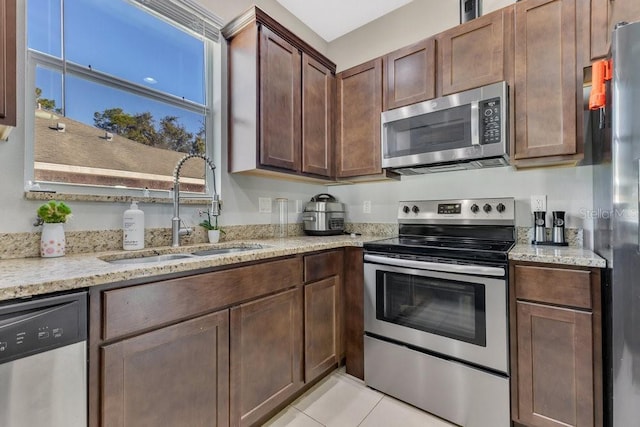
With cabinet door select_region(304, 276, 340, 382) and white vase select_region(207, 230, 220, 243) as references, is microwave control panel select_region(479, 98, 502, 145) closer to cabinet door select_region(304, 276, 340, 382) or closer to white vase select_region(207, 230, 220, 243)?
cabinet door select_region(304, 276, 340, 382)

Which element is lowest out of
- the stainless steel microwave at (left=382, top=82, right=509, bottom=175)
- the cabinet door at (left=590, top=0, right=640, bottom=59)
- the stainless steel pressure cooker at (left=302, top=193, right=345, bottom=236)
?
the stainless steel pressure cooker at (left=302, top=193, right=345, bottom=236)

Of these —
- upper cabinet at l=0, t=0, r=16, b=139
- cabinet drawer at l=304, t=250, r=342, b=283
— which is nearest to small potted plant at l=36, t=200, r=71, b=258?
upper cabinet at l=0, t=0, r=16, b=139

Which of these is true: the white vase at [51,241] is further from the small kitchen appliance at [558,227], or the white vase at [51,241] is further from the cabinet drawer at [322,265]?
the small kitchen appliance at [558,227]

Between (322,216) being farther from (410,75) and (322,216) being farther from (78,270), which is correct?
(78,270)

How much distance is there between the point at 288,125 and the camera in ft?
6.82

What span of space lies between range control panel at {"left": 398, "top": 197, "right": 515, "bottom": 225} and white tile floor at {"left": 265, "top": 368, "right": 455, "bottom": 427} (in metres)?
1.24

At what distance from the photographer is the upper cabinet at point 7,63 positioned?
3.22 ft

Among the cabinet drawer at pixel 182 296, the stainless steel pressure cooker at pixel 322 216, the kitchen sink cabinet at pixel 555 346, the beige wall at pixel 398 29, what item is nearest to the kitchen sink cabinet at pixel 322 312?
the cabinet drawer at pixel 182 296

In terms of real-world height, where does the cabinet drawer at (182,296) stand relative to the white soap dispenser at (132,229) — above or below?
below

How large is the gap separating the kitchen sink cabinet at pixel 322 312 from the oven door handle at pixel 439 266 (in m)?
0.28

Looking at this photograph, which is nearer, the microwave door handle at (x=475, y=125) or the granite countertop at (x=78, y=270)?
the granite countertop at (x=78, y=270)

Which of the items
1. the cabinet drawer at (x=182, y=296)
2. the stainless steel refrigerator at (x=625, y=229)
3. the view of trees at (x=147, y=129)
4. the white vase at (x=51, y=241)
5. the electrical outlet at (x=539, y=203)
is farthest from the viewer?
the electrical outlet at (x=539, y=203)

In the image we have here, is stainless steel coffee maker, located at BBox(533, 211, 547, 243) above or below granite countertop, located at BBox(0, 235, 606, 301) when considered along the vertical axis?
above

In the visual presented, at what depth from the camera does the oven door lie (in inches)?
57.5
